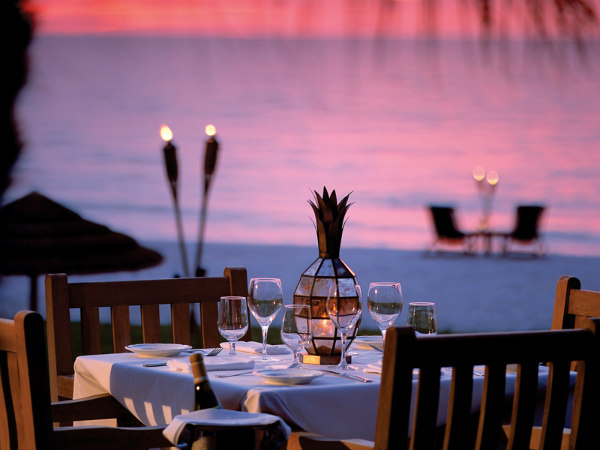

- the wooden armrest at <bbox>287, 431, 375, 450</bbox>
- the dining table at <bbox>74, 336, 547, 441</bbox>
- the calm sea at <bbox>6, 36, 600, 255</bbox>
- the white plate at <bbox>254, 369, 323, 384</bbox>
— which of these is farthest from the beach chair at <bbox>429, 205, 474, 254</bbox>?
the wooden armrest at <bbox>287, 431, 375, 450</bbox>

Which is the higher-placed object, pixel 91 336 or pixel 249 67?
pixel 249 67

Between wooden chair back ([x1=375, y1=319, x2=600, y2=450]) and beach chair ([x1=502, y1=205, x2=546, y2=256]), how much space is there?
4.61 meters

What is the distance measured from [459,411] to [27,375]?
26.6 inches

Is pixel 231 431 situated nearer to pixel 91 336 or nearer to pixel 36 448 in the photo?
pixel 36 448

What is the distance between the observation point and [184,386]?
175 centimetres

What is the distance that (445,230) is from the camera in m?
5.75

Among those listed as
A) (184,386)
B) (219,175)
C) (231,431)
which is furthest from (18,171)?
(231,431)

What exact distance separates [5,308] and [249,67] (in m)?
2.16

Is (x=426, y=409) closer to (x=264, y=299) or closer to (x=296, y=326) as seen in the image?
(x=296, y=326)

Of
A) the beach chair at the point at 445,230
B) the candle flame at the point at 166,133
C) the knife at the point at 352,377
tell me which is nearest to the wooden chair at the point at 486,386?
the knife at the point at 352,377

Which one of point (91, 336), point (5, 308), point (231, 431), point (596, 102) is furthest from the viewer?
point (596, 102)

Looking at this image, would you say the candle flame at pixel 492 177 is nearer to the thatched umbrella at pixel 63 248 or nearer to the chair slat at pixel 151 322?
the thatched umbrella at pixel 63 248

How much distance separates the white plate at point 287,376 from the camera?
1663mm

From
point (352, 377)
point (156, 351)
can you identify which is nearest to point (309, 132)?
point (156, 351)
